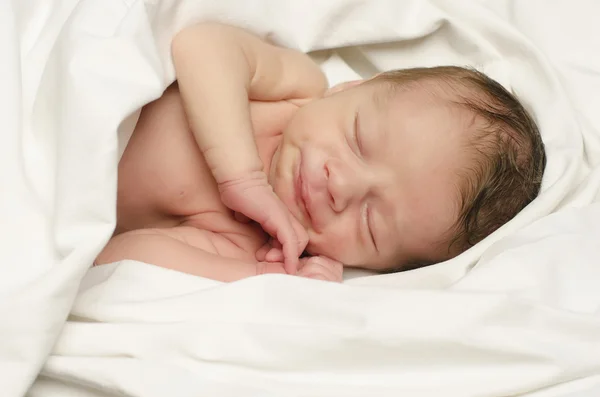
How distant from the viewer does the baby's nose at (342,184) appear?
1.07 meters

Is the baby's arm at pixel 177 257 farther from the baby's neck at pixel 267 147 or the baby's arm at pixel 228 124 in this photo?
the baby's neck at pixel 267 147

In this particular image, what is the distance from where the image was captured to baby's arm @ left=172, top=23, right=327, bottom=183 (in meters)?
1.06

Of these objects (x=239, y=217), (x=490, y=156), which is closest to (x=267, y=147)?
(x=239, y=217)

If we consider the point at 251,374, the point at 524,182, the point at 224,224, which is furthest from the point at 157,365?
the point at 524,182

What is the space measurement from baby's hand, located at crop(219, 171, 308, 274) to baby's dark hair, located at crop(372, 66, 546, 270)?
0.89 feet

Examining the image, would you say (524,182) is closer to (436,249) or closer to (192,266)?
(436,249)

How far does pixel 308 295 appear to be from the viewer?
0.85m

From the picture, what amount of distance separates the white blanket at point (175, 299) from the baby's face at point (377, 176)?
0.09 m

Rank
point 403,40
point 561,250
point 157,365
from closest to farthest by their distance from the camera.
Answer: point 157,365, point 561,250, point 403,40

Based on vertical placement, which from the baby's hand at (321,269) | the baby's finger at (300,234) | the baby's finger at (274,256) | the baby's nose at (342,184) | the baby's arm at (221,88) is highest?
the baby's arm at (221,88)

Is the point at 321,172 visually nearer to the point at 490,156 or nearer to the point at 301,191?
the point at 301,191

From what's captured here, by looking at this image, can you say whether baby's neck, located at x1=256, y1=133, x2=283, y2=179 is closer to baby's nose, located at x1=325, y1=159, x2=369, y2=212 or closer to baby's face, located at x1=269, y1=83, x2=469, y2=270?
baby's face, located at x1=269, y1=83, x2=469, y2=270

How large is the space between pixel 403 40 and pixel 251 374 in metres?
0.89

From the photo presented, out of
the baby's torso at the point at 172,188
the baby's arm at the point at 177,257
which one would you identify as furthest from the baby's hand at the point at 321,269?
the baby's torso at the point at 172,188
